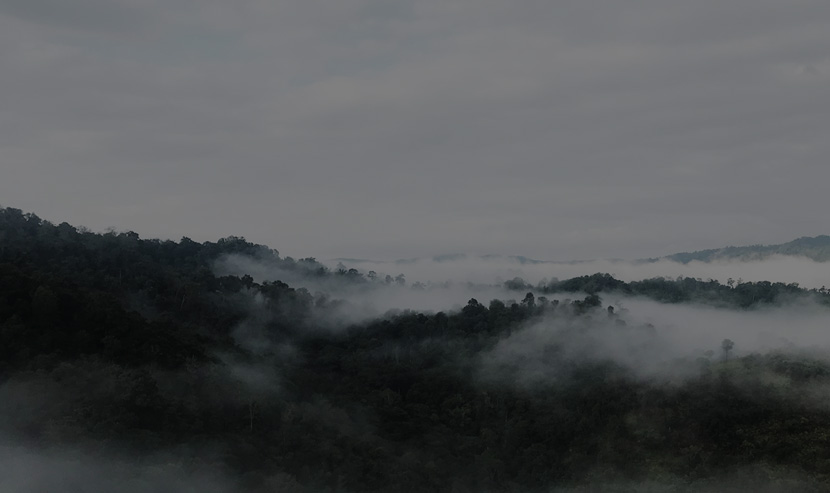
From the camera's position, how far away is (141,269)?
104m

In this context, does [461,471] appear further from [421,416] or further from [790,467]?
[790,467]

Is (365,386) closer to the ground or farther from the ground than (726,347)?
closer to the ground

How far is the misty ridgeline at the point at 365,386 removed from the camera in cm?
5622

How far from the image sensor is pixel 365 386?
9881 cm

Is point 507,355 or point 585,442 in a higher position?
point 507,355

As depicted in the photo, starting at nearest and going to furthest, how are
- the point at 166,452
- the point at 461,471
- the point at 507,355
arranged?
the point at 166,452 → the point at 461,471 → the point at 507,355

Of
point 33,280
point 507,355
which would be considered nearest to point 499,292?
point 507,355

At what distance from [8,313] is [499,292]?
420 ft

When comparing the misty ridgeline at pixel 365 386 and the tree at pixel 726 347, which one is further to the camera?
the tree at pixel 726 347

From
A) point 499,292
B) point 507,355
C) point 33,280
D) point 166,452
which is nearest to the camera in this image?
point 166,452

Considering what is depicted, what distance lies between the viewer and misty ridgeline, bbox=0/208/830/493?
184ft

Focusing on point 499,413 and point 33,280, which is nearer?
point 33,280

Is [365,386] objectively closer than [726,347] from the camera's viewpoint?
Yes

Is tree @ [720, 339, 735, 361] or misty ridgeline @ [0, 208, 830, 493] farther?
tree @ [720, 339, 735, 361]
